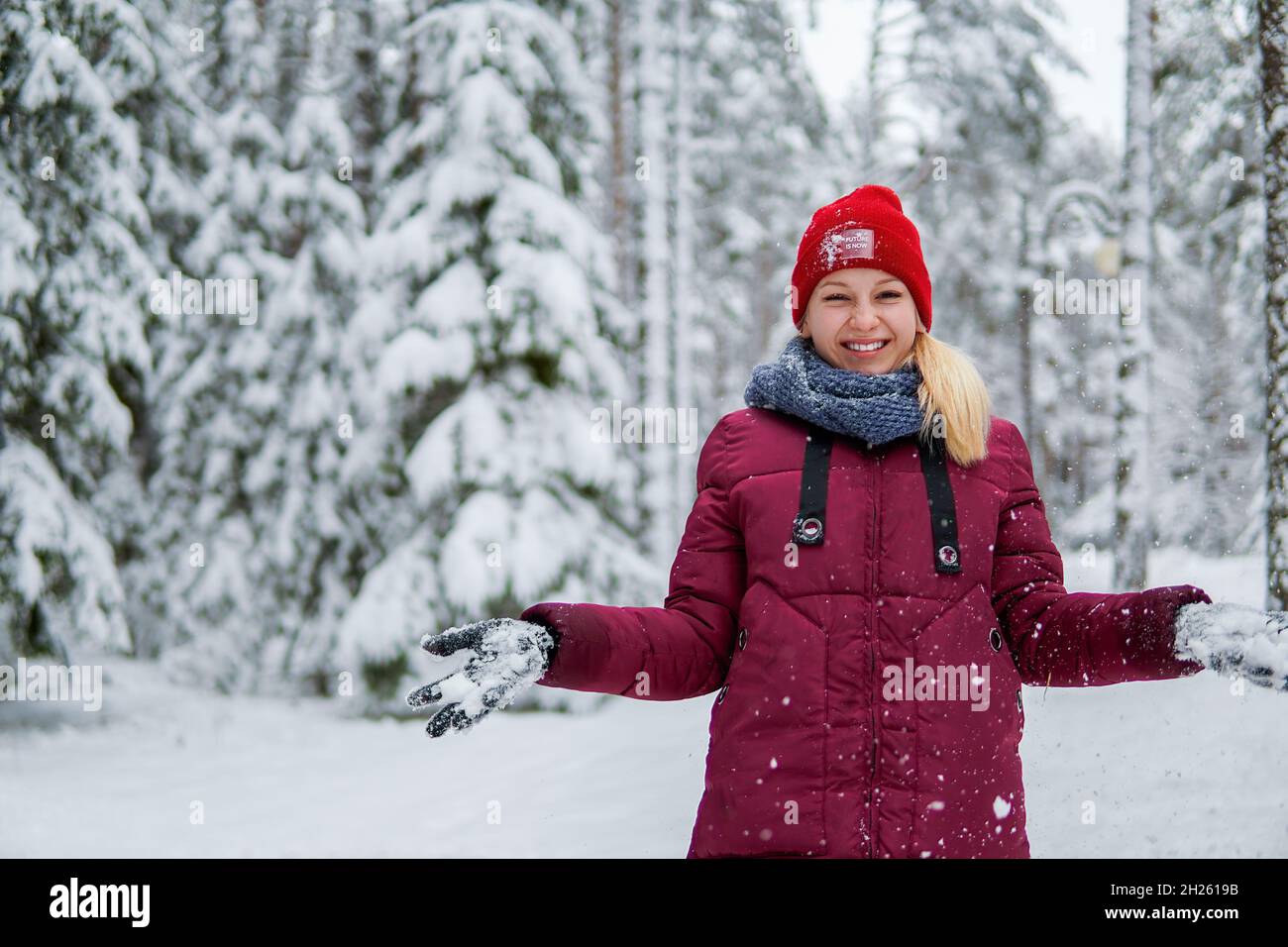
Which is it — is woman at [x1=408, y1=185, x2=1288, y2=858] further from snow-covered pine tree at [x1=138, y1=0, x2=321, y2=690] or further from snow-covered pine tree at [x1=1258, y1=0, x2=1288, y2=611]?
snow-covered pine tree at [x1=138, y1=0, x2=321, y2=690]

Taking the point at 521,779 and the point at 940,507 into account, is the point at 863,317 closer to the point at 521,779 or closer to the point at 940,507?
the point at 940,507

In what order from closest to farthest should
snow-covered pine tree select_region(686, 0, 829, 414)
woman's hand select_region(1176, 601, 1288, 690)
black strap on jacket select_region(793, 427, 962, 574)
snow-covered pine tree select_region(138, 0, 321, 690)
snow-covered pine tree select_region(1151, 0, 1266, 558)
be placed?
woman's hand select_region(1176, 601, 1288, 690)
black strap on jacket select_region(793, 427, 962, 574)
snow-covered pine tree select_region(1151, 0, 1266, 558)
snow-covered pine tree select_region(138, 0, 321, 690)
snow-covered pine tree select_region(686, 0, 829, 414)

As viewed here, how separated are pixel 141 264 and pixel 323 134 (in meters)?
4.25

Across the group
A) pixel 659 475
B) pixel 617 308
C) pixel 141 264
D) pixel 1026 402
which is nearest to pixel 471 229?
pixel 617 308

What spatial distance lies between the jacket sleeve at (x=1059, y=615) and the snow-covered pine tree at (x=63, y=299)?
10485mm

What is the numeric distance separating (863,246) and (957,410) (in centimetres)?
52

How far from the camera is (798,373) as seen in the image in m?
2.31

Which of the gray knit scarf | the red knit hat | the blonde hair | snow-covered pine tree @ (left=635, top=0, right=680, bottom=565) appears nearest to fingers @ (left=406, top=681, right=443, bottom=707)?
the gray knit scarf

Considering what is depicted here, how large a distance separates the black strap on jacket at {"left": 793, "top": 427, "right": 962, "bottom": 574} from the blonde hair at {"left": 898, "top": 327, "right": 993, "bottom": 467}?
0.04 meters

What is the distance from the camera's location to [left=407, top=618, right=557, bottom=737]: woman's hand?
6.18 ft

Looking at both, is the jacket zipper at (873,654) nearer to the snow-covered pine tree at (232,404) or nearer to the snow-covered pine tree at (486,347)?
the snow-covered pine tree at (486,347)

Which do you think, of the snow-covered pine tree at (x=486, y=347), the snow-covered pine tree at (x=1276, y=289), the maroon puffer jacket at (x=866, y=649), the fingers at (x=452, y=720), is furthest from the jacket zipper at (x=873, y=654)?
the snow-covered pine tree at (x=486, y=347)

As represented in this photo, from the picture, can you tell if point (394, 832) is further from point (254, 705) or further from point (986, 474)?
point (254, 705)

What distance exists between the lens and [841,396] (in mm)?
2256
